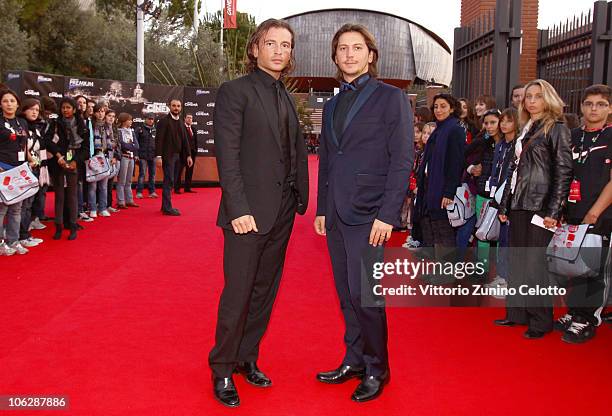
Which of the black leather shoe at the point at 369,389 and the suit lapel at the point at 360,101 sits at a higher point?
the suit lapel at the point at 360,101

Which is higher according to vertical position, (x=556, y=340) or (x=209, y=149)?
(x=209, y=149)

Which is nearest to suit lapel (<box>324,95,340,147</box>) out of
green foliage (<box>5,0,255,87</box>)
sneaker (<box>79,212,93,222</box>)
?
sneaker (<box>79,212,93,222</box>)

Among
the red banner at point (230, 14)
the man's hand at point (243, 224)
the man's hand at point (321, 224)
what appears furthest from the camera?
the red banner at point (230, 14)

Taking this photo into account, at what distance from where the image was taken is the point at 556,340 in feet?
14.9

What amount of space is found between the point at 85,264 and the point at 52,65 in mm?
20590

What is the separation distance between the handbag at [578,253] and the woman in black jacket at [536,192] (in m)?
0.11

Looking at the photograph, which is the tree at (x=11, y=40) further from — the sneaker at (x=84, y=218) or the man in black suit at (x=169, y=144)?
the sneaker at (x=84, y=218)

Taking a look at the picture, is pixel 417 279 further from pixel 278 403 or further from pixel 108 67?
pixel 108 67

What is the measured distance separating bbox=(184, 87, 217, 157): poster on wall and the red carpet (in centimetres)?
935

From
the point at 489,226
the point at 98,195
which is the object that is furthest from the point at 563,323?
the point at 98,195

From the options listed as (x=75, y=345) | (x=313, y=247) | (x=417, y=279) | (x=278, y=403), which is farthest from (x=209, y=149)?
(x=278, y=403)

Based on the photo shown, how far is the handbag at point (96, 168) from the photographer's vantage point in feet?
31.5

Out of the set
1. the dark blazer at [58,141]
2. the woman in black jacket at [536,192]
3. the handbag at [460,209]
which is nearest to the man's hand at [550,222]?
the woman in black jacket at [536,192]

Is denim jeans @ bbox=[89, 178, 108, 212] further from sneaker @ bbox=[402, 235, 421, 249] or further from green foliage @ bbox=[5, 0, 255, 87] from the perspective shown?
green foliage @ bbox=[5, 0, 255, 87]
